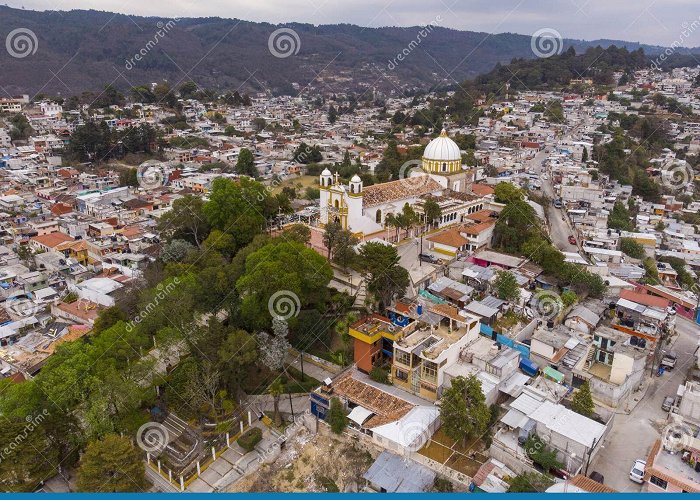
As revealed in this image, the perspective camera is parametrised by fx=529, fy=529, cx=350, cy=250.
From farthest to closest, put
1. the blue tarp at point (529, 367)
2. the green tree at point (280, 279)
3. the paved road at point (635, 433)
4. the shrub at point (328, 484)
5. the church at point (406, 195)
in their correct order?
the church at point (406, 195) < the green tree at point (280, 279) < the blue tarp at point (529, 367) < the shrub at point (328, 484) < the paved road at point (635, 433)

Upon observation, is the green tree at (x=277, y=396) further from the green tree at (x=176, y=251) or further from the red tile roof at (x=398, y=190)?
the red tile roof at (x=398, y=190)

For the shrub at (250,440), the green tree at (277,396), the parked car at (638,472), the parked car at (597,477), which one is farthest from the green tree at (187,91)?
the parked car at (638,472)

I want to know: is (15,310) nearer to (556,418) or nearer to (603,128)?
(556,418)

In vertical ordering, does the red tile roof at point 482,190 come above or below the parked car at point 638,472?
above

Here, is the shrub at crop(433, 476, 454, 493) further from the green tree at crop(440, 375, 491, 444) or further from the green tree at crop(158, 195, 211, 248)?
the green tree at crop(158, 195, 211, 248)

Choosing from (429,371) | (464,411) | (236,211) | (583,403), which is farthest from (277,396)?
(236,211)

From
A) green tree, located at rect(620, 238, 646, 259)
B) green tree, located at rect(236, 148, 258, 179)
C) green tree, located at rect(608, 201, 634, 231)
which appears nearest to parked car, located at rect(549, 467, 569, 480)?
green tree, located at rect(620, 238, 646, 259)

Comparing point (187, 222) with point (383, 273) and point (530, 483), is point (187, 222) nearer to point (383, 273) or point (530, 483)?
point (383, 273)
